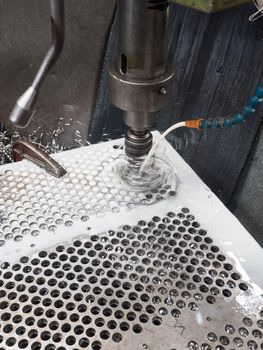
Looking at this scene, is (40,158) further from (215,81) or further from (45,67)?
(215,81)

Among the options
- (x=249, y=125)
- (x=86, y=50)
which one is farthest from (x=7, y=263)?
(x=86, y=50)

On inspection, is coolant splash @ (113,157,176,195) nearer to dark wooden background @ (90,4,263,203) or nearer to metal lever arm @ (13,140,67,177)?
metal lever arm @ (13,140,67,177)

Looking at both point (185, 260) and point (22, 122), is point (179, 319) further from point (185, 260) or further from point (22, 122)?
point (22, 122)

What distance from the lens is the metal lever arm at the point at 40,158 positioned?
2.13 ft

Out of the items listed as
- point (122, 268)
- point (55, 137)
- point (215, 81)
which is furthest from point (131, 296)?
point (55, 137)

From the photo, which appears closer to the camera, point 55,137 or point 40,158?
point 40,158

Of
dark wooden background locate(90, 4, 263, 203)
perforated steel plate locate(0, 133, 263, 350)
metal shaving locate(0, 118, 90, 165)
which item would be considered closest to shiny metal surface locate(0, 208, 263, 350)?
perforated steel plate locate(0, 133, 263, 350)

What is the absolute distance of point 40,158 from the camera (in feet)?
2.18

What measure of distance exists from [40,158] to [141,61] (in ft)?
0.86

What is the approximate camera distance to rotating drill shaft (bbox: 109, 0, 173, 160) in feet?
1.50

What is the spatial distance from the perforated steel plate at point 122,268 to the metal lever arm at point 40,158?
0.04 feet

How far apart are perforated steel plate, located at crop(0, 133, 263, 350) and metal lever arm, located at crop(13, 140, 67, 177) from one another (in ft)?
0.04

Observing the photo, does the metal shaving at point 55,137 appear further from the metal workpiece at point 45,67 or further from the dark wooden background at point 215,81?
the metal workpiece at point 45,67

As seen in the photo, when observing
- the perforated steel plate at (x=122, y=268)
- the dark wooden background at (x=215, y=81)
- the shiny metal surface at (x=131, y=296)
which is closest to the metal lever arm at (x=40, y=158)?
the perforated steel plate at (x=122, y=268)
